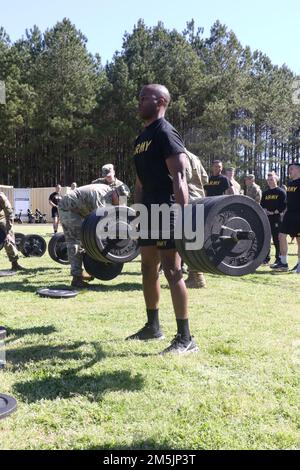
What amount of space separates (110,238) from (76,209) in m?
1.48

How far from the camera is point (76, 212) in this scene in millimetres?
6246

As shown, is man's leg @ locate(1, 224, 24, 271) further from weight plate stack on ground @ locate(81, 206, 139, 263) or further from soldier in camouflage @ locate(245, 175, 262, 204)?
soldier in camouflage @ locate(245, 175, 262, 204)

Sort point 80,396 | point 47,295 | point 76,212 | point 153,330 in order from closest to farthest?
point 80,396 < point 153,330 < point 47,295 < point 76,212

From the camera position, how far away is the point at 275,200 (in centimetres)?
905

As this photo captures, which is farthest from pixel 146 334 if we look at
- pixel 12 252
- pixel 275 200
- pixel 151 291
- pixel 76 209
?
pixel 275 200

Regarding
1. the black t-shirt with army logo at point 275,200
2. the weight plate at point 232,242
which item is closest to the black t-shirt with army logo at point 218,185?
the black t-shirt with army logo at point 275,200

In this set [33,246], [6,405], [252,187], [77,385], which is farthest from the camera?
[252,187]

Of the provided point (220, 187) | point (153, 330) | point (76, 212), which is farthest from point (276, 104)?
point (153, 330)

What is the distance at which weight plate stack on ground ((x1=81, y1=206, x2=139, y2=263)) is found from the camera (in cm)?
471

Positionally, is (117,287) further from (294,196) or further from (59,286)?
(294,196)

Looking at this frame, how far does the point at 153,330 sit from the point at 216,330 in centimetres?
57

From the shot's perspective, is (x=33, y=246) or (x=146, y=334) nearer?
(x=146, y=334)

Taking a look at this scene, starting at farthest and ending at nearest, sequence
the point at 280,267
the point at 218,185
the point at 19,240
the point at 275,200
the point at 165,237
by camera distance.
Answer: the point at 19,240 < the point at 275,200 < the point at 218,185 < the point at 280,267 < the point at 165,237

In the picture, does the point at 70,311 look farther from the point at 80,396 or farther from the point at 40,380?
the point at 80,396
